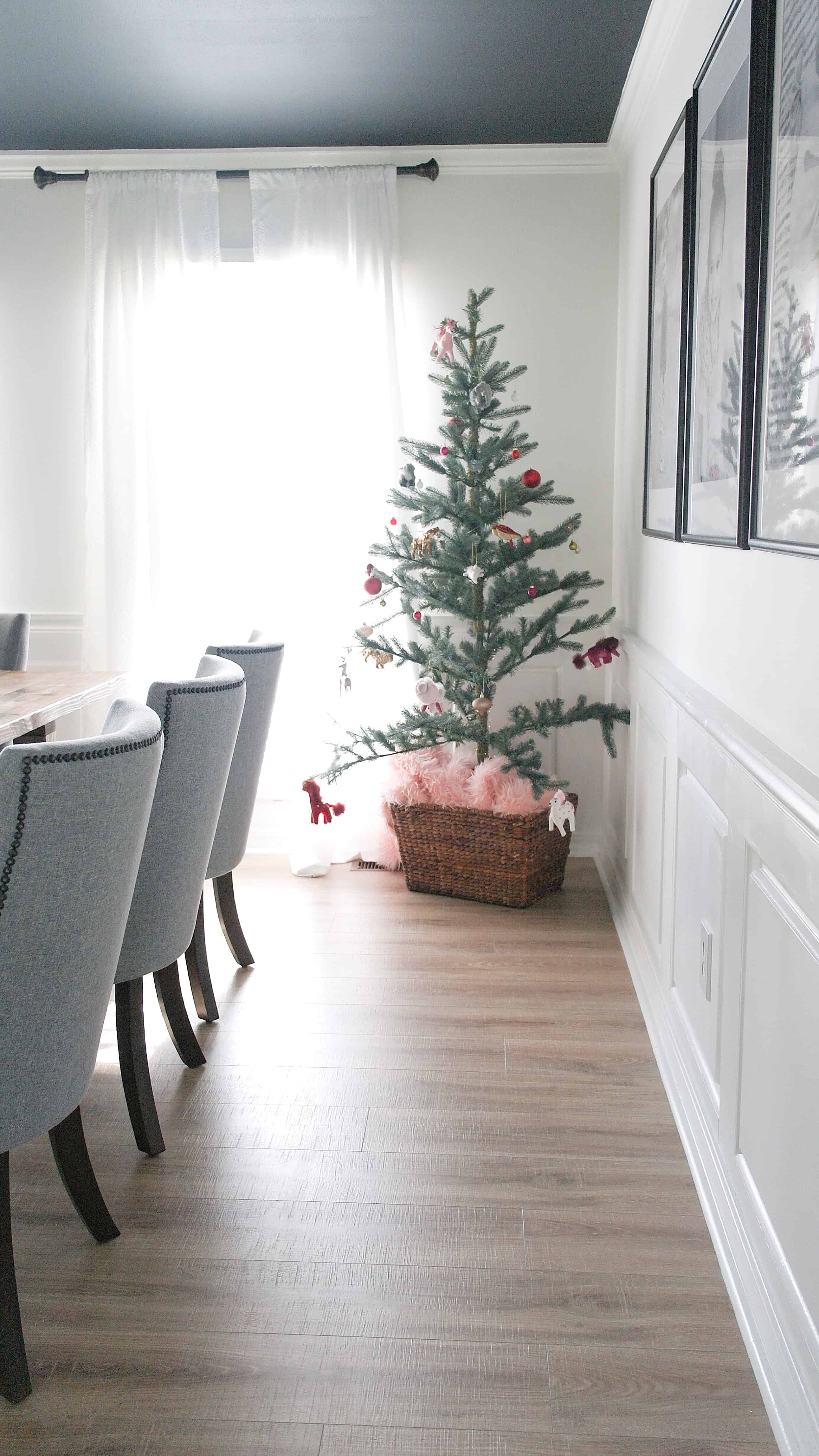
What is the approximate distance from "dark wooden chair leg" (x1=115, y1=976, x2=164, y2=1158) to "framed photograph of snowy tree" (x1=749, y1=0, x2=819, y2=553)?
1494 mm

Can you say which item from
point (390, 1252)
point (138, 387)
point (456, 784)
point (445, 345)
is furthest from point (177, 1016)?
point (138, 387)

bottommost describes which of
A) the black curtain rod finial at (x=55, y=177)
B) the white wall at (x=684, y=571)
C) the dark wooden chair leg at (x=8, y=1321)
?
the dark wooden chair leg at (x=8, y=1321)

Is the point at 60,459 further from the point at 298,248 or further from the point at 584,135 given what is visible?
the point at 584,135

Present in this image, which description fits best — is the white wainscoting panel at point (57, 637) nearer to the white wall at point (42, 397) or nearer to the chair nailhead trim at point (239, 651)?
the white wall at point (42, 397)

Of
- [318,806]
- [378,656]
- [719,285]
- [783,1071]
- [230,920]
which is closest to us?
[783,1071]

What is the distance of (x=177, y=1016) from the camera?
2.59 m

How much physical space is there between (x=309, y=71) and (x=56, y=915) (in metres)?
2.87

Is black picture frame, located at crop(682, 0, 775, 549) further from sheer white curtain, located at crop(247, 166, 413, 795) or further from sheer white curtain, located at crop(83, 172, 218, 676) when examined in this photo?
sheer white curtain, located at crop(83, 172, 218, 676)

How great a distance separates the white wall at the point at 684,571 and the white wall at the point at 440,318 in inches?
4.9

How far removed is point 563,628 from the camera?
433 centimetres

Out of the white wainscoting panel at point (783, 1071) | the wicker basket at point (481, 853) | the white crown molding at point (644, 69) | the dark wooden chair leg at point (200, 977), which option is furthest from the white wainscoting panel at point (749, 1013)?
the white crown molding at point (644, 69)

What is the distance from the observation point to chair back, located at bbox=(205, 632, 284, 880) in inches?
116

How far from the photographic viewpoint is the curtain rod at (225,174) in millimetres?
4066

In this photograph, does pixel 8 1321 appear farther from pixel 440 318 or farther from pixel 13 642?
pixel 440 318
